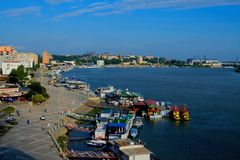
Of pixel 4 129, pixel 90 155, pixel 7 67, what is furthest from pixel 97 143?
pixel 7 67

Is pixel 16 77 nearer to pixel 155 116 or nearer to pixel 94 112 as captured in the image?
pixel 94 112

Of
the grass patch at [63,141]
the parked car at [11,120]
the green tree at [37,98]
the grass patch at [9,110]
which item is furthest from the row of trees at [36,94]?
the grass patch at [63,141]

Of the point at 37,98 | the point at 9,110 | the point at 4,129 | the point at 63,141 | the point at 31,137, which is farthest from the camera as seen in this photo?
the point at 37,98

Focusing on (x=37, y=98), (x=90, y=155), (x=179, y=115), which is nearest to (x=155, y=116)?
(x=179, y=115)

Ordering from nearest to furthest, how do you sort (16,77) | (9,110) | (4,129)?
(4,129), (9,110), (16,77)

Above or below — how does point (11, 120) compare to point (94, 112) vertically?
above

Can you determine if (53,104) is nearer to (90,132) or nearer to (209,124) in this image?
(90,132)

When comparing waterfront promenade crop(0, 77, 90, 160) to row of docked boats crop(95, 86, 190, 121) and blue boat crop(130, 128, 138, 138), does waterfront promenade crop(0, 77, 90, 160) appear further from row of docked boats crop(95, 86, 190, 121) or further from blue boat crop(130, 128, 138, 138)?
row of docked boats crop(95, 86, 190, 121)

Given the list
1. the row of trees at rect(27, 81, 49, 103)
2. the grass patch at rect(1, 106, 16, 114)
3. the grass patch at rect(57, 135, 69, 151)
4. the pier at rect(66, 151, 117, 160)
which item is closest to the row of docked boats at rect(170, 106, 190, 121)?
the grass patch at rect(57, 135, 69, 151)

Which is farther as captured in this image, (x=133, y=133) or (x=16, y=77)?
(x=16, y=77)

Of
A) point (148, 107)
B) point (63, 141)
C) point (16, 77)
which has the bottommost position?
point (63, 141)

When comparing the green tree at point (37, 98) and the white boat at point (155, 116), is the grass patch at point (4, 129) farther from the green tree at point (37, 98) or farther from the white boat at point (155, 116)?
the white boat at point (155, 116)
